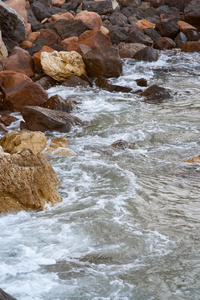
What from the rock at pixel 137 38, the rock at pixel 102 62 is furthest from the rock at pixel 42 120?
the rock at pixel 137 38

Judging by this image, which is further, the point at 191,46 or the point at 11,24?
the point at 191,46

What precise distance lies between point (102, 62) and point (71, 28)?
305 centimetres

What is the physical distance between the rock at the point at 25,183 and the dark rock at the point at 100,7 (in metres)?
12.6

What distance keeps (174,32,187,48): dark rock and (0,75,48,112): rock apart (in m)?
7.67

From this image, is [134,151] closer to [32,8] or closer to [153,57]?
[153,57]

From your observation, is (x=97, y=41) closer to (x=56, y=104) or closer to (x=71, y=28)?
(x=71, y=28)

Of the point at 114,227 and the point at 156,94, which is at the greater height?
the point at 114,227

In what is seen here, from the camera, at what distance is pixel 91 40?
10.4 metres

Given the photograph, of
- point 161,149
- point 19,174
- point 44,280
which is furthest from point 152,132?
point 44,280

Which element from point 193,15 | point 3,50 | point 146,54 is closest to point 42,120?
point 3,50

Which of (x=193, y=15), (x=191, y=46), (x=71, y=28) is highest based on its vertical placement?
(x=71, y=28)

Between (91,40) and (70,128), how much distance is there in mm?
4459

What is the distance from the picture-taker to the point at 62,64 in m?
9.55

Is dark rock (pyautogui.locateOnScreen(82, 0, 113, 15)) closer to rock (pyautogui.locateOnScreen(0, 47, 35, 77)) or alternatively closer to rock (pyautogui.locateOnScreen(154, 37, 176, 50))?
rock (pyautogui.locateOnScreen(154, 37, 176, 50))
